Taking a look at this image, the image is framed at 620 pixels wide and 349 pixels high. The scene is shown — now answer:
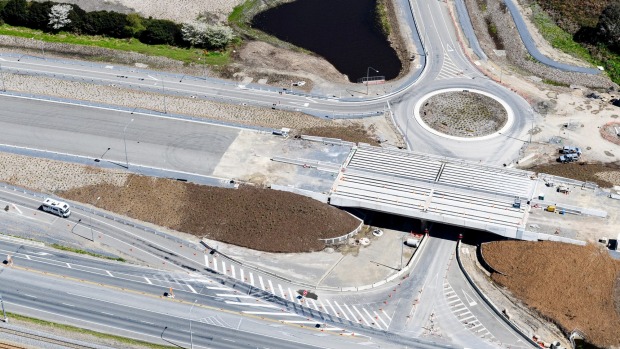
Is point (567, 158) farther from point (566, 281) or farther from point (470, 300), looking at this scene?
point (470, 300)

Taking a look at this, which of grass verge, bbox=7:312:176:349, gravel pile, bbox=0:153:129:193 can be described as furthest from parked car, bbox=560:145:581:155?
grass verge, bbox=7:312:176:349

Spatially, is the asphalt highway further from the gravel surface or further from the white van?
the white van

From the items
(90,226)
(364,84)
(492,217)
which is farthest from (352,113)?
(90,226)

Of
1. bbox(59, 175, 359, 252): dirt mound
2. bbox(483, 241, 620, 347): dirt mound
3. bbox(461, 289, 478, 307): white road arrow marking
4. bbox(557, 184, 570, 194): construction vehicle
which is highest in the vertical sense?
bbox(557, 184, 570, 194): construction vehicle

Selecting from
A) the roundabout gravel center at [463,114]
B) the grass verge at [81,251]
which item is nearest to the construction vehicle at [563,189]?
the roundabout gravel center at [463,114]

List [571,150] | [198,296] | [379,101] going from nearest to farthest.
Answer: [198,296] < [571,150] < [379,101]

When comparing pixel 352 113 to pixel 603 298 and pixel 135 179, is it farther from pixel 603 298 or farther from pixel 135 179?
pixel 603 298

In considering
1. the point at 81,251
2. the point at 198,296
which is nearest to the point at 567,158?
the point at 198,296
